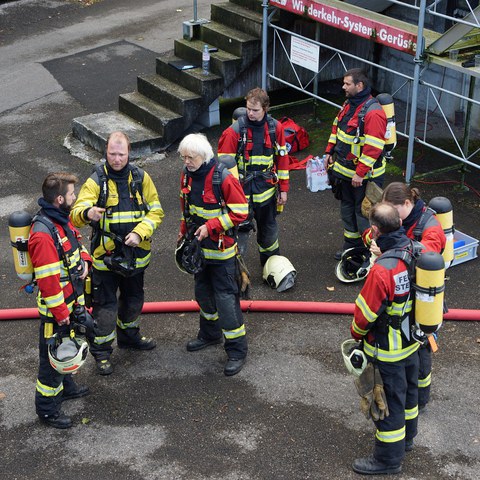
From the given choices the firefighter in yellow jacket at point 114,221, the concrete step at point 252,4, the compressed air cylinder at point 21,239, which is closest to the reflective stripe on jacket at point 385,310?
the firefighter in yellow jacket at point 114,221

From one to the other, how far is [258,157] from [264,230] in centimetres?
85

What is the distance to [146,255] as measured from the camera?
680 cm

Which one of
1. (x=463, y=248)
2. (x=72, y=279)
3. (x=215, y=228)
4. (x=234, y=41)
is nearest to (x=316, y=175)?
(x=463, y=248)

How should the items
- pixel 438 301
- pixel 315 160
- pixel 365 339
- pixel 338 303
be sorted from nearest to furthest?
pixel 438 301 → pixel 365 339 → pixel 338 303 → pixel 315 160

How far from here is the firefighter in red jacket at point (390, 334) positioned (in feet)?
17.5

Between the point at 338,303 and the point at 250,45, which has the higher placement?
the point at 250,45

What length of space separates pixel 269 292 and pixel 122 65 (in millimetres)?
7454

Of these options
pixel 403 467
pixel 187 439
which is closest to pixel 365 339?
pixel 403 467

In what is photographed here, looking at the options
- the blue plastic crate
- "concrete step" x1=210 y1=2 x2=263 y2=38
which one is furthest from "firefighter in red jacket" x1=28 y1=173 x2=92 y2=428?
"concrete step" x1=210 y1=2 x2=263 y2=38

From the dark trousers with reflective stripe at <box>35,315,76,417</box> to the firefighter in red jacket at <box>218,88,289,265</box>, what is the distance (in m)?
2.35

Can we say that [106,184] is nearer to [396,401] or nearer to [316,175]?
[396,401]

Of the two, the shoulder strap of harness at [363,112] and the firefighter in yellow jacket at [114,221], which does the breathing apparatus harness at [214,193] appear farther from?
the shoulder strap of harness at [363,112]

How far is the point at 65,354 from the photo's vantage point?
19.9 ft

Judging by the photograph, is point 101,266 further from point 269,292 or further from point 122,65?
point 122,65
